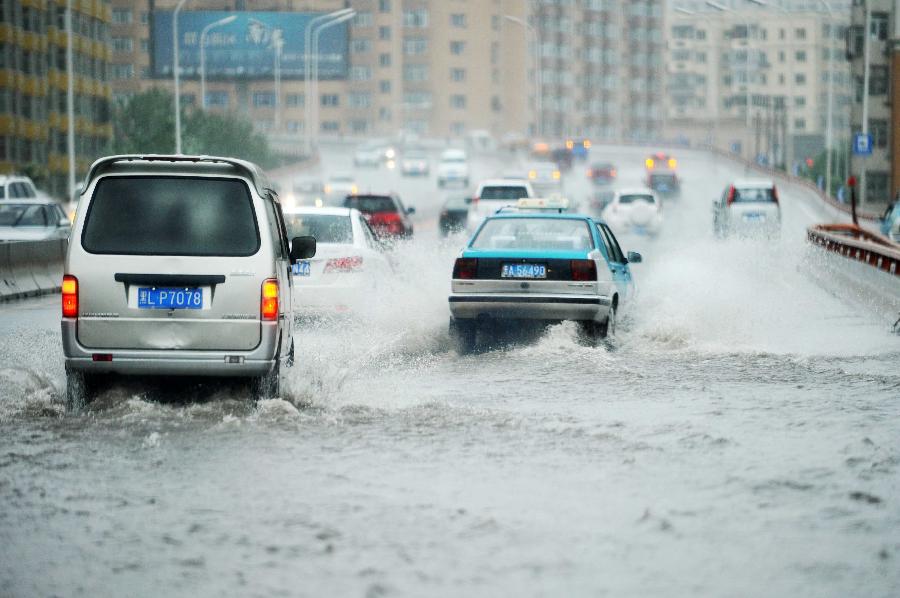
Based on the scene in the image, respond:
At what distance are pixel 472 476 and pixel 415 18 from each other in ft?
586

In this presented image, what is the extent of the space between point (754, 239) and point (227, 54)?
6578cm

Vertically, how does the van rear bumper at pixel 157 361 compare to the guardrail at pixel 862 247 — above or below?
above

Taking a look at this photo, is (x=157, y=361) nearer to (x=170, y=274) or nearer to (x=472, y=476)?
(x=170, y=274)

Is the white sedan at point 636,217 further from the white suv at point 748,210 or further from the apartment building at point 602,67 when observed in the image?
the apartment building at point 602,67

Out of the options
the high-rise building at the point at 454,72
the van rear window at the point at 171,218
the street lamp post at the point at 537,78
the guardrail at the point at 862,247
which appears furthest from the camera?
the high-rise building at the point at 454,72

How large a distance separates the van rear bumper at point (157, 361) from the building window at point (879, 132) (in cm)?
9290

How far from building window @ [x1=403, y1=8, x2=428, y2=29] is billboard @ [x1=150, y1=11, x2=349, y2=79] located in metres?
79.1

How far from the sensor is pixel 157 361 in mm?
10477

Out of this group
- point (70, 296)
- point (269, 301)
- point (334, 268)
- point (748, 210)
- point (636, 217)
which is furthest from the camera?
point (636, 217)

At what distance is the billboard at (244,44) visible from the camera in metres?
101

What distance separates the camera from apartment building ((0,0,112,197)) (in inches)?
3472

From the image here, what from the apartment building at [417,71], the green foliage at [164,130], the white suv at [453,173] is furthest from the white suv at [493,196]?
the apartment building at [417,71]

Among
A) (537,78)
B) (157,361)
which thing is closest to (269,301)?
(157,361)

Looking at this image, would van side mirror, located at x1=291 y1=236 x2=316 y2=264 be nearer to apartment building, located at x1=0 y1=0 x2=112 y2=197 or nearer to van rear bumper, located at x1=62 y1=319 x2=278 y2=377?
van rear bumper, located at x1=62 y1=319 x2=278 y2=377
